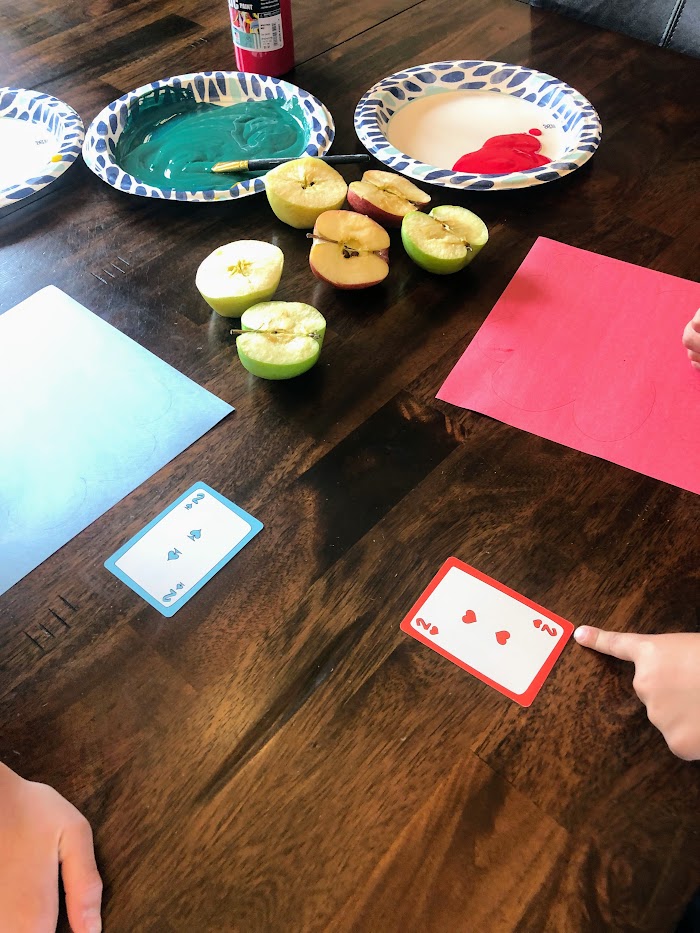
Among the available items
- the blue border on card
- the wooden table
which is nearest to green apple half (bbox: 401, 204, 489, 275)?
the wooden table

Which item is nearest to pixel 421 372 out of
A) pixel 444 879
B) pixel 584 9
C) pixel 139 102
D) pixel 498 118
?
pixel 444 879

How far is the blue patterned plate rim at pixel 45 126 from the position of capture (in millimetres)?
939

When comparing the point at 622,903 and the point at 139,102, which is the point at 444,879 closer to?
the point at 622,903

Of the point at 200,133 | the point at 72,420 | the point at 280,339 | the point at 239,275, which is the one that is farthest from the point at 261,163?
the point at 72,420

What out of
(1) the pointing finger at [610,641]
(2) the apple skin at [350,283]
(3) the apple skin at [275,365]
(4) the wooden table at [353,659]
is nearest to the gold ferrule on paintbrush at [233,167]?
(4) the wooden table at [353,659]

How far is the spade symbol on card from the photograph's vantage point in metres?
0.57

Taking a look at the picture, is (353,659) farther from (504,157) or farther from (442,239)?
(504,157)

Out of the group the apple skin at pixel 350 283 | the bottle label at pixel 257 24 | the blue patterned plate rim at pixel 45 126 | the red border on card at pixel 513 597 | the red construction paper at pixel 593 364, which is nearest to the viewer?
the red border on card at pixel 513 597

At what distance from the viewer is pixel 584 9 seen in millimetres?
1299

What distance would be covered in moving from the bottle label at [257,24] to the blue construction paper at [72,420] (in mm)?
581

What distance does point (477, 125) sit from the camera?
1.08 m

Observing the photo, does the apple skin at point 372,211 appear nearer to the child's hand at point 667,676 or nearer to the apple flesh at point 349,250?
the apple flesh at point 349,250

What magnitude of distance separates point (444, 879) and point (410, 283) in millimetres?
633

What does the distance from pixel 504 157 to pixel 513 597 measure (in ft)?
2.29
